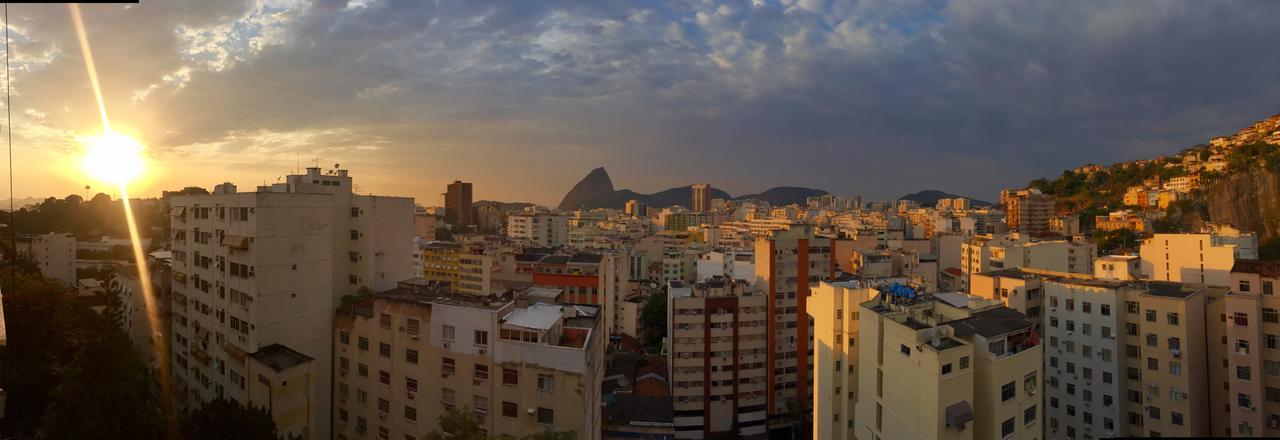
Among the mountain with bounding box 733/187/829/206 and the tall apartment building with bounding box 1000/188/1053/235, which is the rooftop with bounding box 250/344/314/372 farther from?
the mountain with bounding box 733/187/829/206

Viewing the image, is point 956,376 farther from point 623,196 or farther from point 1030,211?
point 623,196

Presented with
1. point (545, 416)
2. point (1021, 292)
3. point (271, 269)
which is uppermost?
point (271, 269)

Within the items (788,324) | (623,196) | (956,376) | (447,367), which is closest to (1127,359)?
(788,324)

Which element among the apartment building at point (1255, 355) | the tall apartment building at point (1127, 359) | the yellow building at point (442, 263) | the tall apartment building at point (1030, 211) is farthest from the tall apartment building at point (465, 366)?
the tall apartment building at point (1030, 211)

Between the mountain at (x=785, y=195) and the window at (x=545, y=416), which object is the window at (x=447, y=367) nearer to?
the window at (x=545, y=416)

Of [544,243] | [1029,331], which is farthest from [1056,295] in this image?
[544,243]

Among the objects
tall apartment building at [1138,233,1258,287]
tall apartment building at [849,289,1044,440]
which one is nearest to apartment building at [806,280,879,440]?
tall apartment building at [849,289,1044,440]
